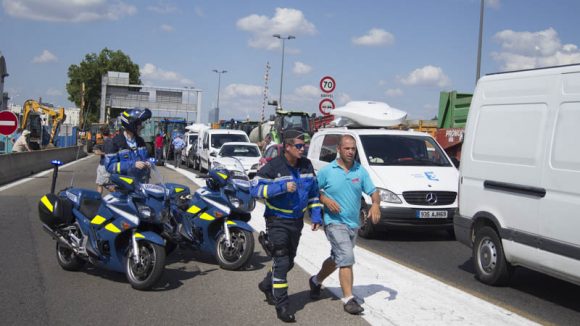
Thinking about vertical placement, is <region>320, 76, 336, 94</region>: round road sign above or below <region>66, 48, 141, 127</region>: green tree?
below

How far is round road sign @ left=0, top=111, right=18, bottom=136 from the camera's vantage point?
18.7 m

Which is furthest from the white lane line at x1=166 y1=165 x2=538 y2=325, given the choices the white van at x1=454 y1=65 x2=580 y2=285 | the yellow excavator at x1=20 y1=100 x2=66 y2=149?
the yellow excavator at x1=20 y1=100 x2=66 y2=149

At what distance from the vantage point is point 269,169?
5.53 m

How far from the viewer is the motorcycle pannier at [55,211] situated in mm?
7062

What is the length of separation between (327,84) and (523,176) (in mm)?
11501

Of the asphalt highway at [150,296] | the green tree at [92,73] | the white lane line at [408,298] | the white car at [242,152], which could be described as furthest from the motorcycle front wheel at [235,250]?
the green tree at [92,73]

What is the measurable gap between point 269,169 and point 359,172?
0.89 meters

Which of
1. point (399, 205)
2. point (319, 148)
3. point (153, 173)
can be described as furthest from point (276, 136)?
point (153, 173)

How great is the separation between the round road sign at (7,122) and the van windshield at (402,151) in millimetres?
12072

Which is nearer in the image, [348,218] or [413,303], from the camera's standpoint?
[348,218]

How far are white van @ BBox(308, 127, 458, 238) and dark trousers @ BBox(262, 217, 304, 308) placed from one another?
14.8 ft

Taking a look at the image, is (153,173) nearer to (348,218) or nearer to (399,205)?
(348,218)

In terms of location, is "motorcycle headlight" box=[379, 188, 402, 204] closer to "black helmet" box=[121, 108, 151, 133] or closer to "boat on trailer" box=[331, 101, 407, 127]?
"boat on trailer" box=[331, 101, 407, 127]

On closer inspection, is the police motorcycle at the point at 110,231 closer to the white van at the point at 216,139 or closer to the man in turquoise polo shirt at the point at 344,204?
the man in turquoise polo shirt at the point at 344,204
